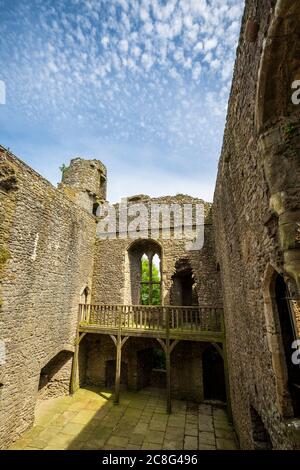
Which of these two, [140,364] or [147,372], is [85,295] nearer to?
[140,364]

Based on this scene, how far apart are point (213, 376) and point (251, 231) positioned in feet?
31.8

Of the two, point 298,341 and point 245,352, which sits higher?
point 298,341

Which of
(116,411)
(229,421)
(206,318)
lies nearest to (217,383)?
(229,421)

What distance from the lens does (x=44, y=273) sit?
301 inches

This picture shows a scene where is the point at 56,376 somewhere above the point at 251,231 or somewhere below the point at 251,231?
below

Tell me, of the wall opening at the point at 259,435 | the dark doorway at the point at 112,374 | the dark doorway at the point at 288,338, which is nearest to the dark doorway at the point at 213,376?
the dark doorway at the point at 112,374

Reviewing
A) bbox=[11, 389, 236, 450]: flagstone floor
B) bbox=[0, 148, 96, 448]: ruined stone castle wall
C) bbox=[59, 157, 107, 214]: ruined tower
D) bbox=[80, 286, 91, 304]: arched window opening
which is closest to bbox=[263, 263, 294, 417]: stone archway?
bbox=[11, 389, 236, 450]: flagstone floor

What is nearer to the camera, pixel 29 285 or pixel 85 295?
pixel 29 285

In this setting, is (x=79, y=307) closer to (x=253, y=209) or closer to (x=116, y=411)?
(x=116, y=411)

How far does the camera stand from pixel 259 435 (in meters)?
4.04

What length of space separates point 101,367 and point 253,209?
9.77 meters

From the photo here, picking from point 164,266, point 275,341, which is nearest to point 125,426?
point 164,266

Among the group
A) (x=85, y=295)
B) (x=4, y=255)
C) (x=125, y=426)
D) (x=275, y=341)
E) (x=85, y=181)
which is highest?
(x=85, y=181)
